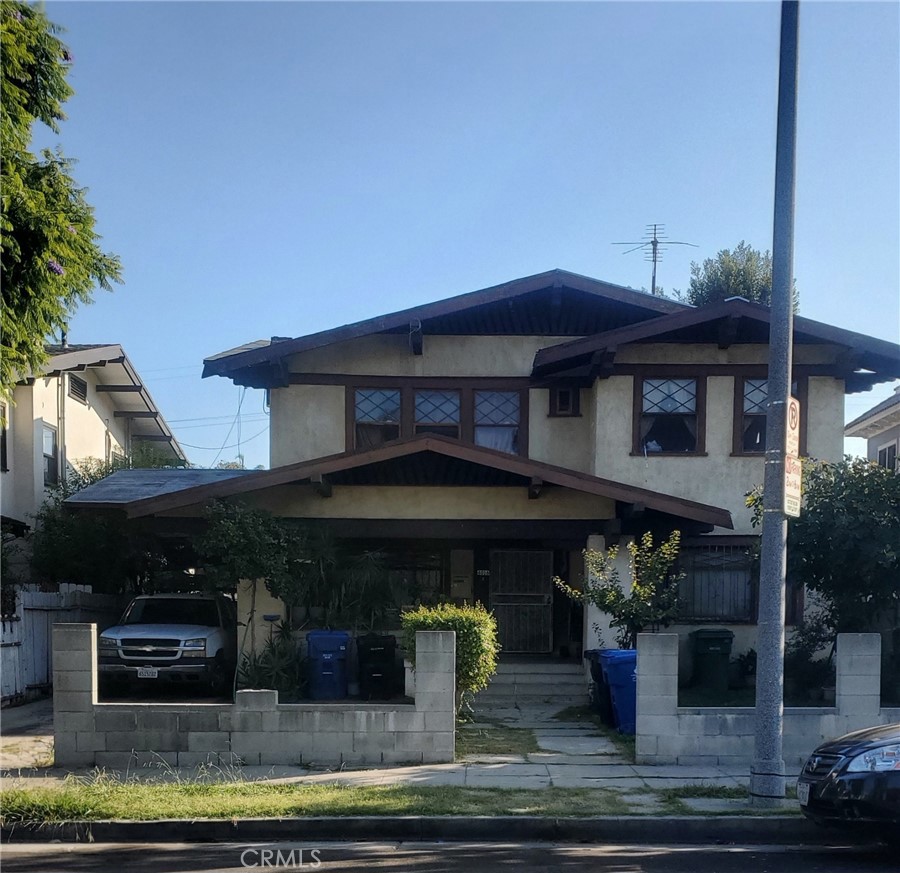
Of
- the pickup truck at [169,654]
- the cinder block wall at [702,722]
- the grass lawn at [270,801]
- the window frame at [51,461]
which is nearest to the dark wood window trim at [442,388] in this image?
the pickup truck at [169,654]

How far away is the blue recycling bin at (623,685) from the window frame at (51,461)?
1420cm

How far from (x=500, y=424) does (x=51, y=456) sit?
1115 centimetres

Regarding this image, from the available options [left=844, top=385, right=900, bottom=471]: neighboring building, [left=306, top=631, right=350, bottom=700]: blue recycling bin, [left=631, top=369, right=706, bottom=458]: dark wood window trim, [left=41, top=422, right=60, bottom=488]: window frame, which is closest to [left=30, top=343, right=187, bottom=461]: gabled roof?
[left=41, top=422, right=60, bottom=488]: window frame

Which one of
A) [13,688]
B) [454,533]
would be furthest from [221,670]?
[454,533]

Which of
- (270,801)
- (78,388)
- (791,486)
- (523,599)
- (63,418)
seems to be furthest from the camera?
(78,388)

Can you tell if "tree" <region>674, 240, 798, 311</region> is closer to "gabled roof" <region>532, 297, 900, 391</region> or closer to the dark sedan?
"gabled roof" <region>532, 297, 900, 391</region>

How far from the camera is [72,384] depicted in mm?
22109

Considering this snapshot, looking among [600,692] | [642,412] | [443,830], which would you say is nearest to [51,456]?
[642,412]

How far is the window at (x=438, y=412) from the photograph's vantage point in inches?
635

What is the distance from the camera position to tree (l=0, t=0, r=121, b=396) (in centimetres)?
948

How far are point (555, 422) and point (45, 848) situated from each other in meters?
10.5

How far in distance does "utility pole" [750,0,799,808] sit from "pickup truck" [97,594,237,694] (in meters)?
7.91

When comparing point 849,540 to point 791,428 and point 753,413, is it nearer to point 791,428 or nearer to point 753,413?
point 791,428

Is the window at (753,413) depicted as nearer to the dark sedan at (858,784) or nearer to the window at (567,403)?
the window at (567,403)
